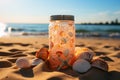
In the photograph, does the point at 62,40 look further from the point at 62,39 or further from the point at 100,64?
the point at 100,64

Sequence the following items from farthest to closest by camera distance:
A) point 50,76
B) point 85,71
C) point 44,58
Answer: point 44,58
point 85,71
point 50,76

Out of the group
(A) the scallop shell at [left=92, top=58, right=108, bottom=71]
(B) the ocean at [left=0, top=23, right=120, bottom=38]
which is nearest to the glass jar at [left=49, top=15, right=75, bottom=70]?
(A) the scallop shell at [left=92, top=58, right=108, bottom=71]

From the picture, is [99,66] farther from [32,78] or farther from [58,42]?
[32,78]

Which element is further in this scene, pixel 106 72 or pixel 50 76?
pixel 106 72

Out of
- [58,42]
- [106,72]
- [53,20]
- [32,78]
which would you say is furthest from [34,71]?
[106,72]

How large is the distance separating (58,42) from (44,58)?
0.35 meters

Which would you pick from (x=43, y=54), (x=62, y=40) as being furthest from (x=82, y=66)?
(x=43, y=54)

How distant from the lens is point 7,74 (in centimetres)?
274

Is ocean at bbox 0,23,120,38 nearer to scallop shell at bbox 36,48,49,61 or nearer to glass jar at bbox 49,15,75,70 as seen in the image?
scallop shell at bbox 36,48,49,61

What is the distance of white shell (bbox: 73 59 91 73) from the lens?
284cm

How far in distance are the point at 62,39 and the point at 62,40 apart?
12mm

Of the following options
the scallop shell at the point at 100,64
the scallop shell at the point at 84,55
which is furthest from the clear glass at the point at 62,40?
the scallop shell at the point at 100,64

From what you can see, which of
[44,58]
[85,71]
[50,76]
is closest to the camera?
[50,76]

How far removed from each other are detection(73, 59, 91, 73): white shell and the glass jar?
176 millimetres
